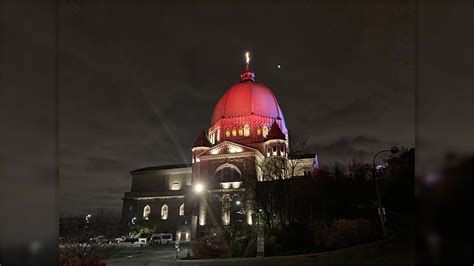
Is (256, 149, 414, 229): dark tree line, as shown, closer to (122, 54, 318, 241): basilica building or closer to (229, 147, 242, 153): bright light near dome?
(122, 54, 318, 241): basilica building

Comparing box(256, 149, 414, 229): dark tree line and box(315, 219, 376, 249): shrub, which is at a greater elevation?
box(256, 149, 414, 229): dark tree line

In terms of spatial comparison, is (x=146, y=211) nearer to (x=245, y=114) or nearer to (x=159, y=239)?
(x=159, y=239)

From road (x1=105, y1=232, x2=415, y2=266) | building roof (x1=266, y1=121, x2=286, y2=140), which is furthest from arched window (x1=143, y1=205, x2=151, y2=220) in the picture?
road (x1=105, y1=232, x2=415, y2=266)

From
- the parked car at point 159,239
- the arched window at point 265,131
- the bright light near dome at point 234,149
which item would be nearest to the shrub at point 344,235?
the parked car at point 159,239

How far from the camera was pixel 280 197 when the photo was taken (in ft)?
89.7

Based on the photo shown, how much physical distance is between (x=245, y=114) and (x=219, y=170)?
1064 centimetres

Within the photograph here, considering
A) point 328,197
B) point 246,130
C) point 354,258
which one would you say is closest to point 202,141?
point 246,130

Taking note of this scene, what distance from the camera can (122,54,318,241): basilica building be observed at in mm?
48094

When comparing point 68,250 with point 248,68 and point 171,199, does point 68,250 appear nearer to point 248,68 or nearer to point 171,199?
point 171,199

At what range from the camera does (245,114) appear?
57.2m

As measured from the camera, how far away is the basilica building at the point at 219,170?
48094 millimetres

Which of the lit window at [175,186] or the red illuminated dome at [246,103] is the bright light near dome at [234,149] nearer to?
the red illuminated dome at [246,103]

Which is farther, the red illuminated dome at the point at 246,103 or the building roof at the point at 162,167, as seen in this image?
the building roof at the point at 162,167

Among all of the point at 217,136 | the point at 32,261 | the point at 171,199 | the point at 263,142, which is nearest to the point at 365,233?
the point at 32,261
